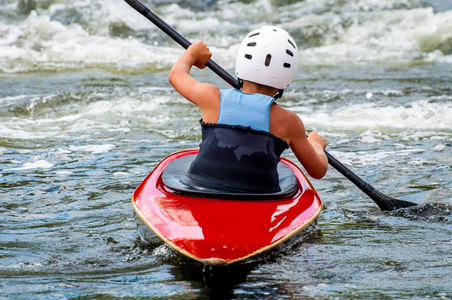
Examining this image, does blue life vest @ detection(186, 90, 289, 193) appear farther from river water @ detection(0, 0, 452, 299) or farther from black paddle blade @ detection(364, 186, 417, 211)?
black paddle blade @ detection(364, 186, 417, 211)

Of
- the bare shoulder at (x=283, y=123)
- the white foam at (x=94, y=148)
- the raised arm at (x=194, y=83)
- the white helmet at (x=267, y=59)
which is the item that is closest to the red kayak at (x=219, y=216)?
the bare shoulder at (x=283, y=123)

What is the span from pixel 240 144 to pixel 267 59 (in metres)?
0.43

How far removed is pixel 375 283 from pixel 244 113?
39.2 inches

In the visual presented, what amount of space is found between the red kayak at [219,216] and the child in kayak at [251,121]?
0.32 ft

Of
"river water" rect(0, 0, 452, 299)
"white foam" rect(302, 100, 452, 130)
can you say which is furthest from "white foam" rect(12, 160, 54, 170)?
"white foam" rect(302, 100, 452, 130)

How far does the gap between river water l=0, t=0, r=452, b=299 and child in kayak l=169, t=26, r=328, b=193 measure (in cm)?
45

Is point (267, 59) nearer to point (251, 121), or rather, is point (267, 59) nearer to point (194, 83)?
point (251, 121)

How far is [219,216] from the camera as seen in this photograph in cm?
336

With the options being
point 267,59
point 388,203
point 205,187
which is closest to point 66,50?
point 388,203

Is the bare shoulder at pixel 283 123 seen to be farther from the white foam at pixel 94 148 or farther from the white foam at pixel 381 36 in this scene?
the white foam at pixel 381 36

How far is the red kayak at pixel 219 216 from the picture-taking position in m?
3.09

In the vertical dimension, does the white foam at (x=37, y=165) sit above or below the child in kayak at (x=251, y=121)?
below

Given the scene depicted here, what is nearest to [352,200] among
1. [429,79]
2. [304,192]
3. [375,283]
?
[304,192]

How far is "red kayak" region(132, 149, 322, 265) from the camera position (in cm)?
309
